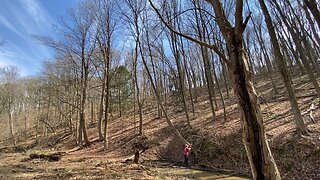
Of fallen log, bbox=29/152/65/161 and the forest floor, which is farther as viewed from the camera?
fallen log, bbox=29/152/65/161

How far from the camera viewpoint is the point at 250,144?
3.80 m

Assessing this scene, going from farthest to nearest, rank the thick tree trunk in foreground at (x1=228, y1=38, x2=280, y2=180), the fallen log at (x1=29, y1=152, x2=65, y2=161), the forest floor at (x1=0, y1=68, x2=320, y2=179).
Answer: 1. the fallen log at (x1=29, y1=152, x2=65, y2=161)
2. the forest floor at (x1=0, y1=68, x2=320, y2=179)
3. the thick tree trunk in foreground at (x1=228, y1=38, x2=280, y2=180)

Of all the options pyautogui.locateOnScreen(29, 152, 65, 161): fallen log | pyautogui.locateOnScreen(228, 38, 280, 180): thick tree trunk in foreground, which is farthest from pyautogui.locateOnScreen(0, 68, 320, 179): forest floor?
pyautogui.locateOnScreen(228, 38, 280, 180): thick tree trunk in foreground

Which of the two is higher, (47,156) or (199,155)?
(47,156)

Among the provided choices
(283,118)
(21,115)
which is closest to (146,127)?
(283,118)

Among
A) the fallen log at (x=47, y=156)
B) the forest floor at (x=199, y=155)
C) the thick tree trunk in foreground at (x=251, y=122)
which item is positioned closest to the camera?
the thick tree trunk in foreground at (x=251, y=122)

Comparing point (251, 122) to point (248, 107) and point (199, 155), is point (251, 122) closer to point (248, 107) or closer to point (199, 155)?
point (248, 107)

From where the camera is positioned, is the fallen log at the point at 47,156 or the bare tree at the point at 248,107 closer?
the bare tree at the point at 248,107

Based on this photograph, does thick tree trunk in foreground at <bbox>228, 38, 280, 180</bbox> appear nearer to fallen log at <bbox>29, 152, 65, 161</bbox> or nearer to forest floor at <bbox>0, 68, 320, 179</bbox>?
forest floor at <bbox>0, 68, 320, 179</bbox>

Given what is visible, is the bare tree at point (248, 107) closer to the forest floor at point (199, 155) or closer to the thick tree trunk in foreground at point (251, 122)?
the thick tree trunk in foreground at point (251, 122)

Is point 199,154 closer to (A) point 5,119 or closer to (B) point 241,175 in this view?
(B) point 241,175

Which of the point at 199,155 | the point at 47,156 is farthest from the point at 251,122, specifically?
the point at 47,156

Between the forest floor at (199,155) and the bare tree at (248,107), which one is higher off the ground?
the bare tree at (248,107)

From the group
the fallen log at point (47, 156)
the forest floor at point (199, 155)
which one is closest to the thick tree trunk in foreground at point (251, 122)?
the forest floor at point (199, 155)
